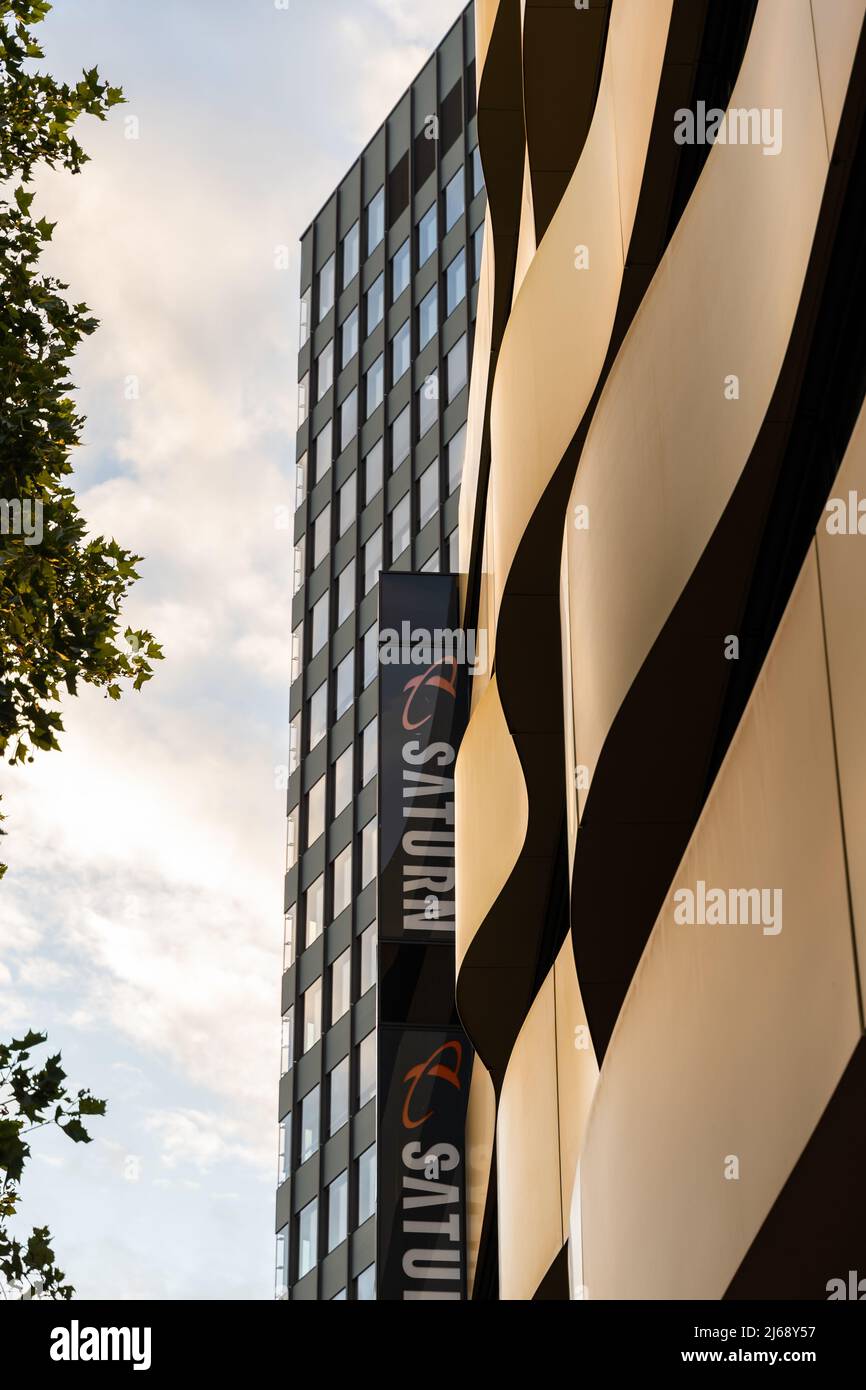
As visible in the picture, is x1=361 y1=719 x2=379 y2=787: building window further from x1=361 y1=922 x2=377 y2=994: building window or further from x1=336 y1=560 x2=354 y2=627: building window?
x1=336 y1=560 x2=354 y2=627: building window

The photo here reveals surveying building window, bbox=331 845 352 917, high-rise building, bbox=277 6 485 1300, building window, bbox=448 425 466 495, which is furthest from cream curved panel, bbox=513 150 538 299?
building window, bbox=448 425 466 495

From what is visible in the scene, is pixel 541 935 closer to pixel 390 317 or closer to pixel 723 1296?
pixel 723 1296

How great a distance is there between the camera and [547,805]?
43.3ft

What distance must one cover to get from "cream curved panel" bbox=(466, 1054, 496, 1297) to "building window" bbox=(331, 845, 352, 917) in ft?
78.5

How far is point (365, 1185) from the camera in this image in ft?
120

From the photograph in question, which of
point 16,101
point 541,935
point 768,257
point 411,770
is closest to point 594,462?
point 768,257

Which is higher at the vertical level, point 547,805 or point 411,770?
point 411,770

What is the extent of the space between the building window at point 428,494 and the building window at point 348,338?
9.18 metres

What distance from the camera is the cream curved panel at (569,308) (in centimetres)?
958

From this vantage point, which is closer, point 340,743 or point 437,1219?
point 437,1219

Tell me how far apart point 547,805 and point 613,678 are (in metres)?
4.91

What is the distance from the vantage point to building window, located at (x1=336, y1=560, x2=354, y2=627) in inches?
1917

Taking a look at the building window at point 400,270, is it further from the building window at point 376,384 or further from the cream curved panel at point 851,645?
the cream curved panel at point 851,645

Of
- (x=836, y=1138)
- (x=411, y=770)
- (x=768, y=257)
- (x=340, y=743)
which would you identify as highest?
(x=340, y=743)
